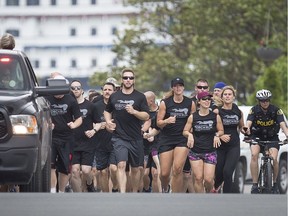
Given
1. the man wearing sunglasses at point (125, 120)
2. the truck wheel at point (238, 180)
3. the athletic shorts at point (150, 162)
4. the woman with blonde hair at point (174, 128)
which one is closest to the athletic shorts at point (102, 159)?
the athletic shorts at point (150, 162)

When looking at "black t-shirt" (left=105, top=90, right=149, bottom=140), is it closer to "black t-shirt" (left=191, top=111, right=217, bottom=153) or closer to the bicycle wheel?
"black t-shirt" (left=191, top=111, right=217, bottom=153)

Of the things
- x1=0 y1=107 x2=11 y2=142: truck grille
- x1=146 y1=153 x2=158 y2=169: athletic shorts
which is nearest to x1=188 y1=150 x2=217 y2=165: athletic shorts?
x1=146 y1=153 x2=158 y2=169: athletic shorts

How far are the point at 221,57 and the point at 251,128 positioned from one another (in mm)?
38222

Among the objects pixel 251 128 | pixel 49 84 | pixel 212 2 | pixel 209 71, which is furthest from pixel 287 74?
pixel 49 84

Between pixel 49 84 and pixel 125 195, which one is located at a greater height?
pixel 49 84

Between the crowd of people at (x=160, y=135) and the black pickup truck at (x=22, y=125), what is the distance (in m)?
5.24

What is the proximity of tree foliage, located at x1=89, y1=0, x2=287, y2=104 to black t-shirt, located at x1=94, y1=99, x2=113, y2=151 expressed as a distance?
996 inches

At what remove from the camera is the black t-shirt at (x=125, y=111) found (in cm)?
2261

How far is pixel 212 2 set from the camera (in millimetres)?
60688

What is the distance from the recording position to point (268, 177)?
79.6 ft

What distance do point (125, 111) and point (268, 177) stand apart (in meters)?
2.94

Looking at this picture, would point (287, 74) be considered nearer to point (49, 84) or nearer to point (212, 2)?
point (212, 2)

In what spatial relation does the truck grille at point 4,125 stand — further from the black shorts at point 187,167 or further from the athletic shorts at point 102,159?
the athletic shorts at point 102,159

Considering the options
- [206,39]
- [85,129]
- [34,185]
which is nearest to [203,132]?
[85,129]
